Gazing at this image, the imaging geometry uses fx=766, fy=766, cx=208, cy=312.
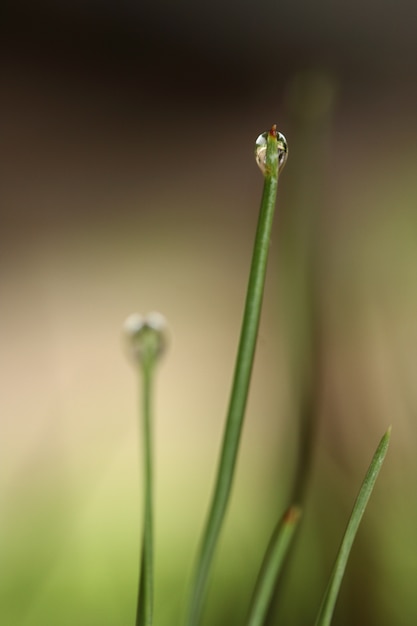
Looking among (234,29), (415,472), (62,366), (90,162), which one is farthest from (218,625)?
(234,29)

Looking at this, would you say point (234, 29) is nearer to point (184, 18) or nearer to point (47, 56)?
point (184, 18)

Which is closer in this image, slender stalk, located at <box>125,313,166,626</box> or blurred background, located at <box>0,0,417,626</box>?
Result: slender stalk, located at <box>125,313,166,626</box>

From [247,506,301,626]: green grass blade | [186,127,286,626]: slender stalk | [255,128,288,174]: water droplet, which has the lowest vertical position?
[247,506,301,626]: green grass blade

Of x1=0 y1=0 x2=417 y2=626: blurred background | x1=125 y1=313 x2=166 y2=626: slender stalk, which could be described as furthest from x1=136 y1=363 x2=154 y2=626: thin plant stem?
x1=0 y1=0 x2=417 y2=626: blurred background

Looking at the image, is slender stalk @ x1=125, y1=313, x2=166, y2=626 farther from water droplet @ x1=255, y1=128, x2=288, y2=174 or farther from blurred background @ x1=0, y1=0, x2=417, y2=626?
blurred background @ x1=0, y1=0, x2=417, y2=626

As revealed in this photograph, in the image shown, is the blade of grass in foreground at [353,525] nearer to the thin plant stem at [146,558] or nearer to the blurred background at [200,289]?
the thin plant stem at [146,558]

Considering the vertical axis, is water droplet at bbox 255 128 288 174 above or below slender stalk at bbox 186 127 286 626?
above

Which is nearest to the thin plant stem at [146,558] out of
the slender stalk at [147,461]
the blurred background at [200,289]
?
the slender stalk at [147,461]
